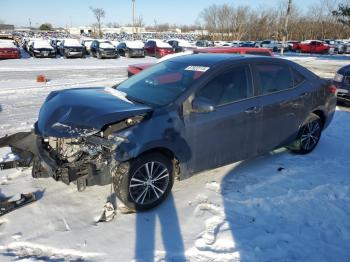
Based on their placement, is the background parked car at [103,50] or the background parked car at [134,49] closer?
the background parked car at [103,50]

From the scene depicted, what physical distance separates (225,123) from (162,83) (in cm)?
101

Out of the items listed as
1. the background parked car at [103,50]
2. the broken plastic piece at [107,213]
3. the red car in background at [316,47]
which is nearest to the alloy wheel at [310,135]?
the broken plastic piece at [107,213]

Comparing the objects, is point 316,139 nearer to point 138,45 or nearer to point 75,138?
point 75,138

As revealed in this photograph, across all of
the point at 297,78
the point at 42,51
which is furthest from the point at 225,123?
the point at 42,51

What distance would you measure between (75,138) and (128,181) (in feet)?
2.52

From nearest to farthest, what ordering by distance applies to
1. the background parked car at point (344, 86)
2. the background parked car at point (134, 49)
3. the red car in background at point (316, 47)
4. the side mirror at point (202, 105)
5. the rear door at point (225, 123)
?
the side mirror at point (202, 105) < the rear door at point (225, 123) < the background parked car at point (344, 86) < the background parked car at point (134, 49) < the red car in background at point (316, 47)

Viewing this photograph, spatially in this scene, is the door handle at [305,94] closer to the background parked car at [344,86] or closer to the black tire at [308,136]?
the black tire at [308,136]

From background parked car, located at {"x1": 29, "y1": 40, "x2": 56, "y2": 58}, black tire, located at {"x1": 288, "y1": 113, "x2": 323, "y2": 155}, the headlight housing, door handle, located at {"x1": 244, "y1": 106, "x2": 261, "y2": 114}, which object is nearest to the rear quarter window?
black tire, located at {"x1": 288, "y1": 113, "x2": 323, "y2": 155}

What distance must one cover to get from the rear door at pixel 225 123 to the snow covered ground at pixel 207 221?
476mm

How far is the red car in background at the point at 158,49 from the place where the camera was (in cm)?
2761

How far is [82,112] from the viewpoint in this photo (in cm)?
388

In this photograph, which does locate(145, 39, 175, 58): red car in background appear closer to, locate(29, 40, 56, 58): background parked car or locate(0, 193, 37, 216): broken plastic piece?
locate(29, 40, 56, 58): background parked car

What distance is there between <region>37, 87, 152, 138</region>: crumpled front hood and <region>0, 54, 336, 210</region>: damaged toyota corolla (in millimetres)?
11

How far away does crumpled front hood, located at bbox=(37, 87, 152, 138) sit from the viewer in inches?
146
